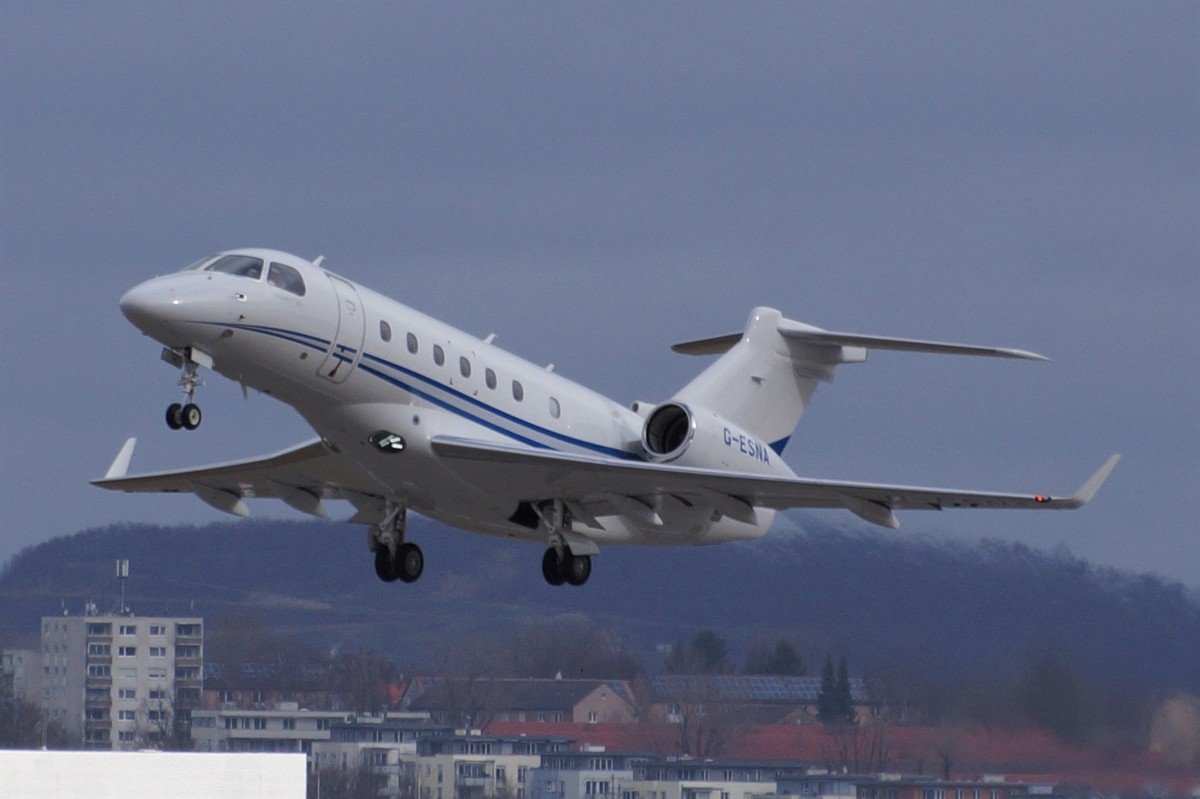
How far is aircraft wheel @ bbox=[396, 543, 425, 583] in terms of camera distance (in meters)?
26.3

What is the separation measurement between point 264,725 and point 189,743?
1.39m

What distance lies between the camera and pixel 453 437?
24.6 m

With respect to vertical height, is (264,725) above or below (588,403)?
below

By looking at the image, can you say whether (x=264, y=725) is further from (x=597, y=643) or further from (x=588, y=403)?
(x=588, y=403)

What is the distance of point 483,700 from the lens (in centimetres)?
3994

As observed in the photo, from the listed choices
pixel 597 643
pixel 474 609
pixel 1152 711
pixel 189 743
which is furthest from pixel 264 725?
pixel 1152 711

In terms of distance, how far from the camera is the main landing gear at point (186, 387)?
2267cm

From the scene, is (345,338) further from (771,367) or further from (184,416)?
(771,367)

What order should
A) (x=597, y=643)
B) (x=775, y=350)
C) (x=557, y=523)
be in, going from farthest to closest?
(x=597, y=643), (x=775, y=350), (x=557, y=523)

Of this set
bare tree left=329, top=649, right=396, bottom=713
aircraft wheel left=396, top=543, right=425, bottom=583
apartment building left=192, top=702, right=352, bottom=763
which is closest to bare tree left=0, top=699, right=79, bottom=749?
apartment building left=192, top=702, right=352, bottom=763

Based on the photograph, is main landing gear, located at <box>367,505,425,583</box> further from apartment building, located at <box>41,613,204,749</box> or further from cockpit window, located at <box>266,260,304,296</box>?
apartment building, located at <box>41,613,204,749</box>

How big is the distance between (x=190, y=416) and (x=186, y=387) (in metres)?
0.31

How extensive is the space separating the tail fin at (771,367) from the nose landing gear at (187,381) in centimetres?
762

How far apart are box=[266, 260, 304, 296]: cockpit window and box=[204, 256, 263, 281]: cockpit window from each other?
117 millimetres
